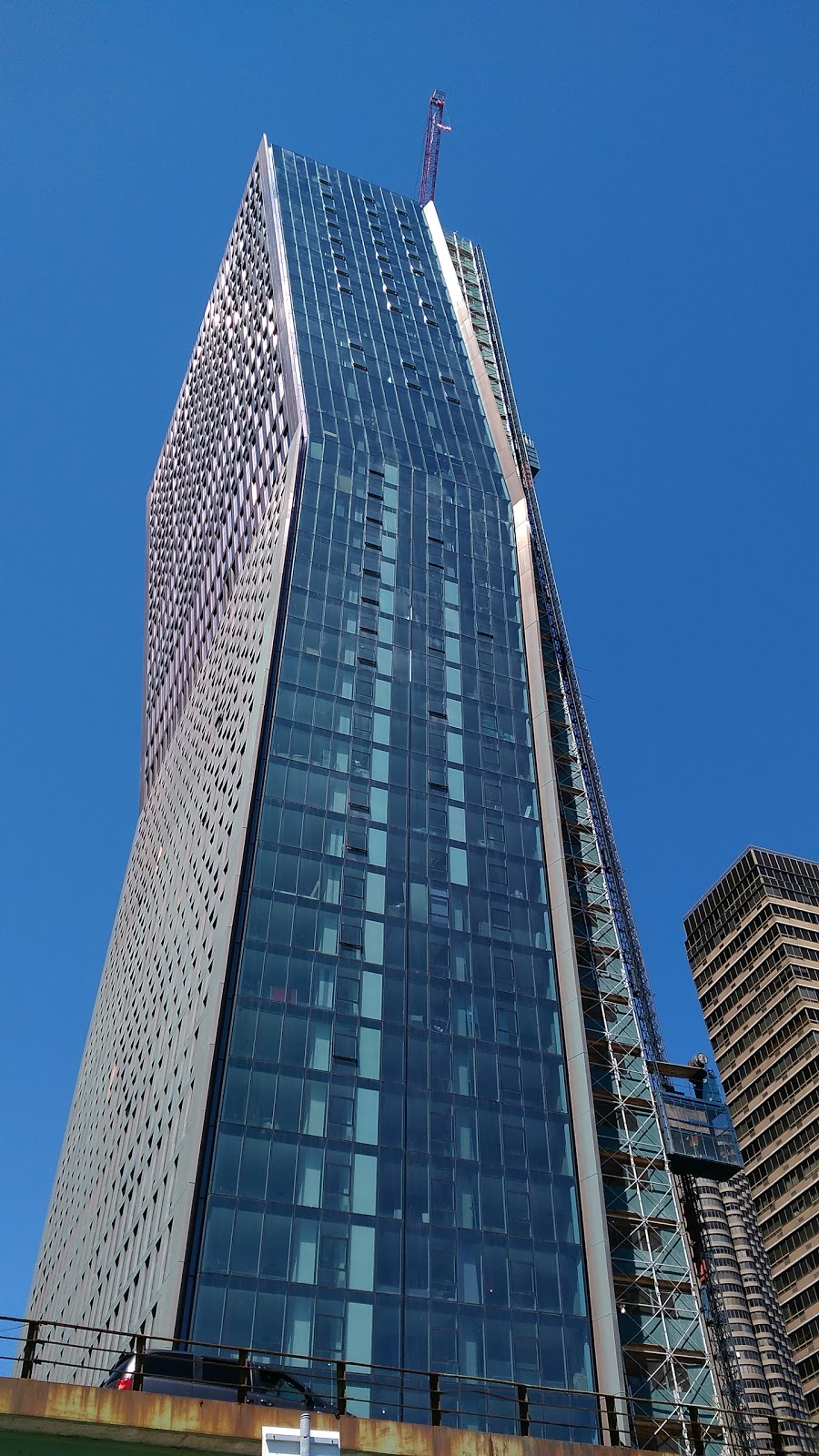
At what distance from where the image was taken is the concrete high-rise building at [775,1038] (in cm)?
11988

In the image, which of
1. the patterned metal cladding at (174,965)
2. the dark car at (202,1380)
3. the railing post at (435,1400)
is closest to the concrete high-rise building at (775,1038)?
the patterned metal cladding at (174,965)

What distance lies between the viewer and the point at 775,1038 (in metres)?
134

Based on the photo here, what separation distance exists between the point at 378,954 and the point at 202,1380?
1452 inches

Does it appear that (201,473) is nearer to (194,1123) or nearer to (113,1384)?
(194,1123)

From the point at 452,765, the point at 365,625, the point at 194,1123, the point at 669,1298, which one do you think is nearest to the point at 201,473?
the point at 365,625

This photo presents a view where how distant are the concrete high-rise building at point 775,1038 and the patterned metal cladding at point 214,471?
74368 mm

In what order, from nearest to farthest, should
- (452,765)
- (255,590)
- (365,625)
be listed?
1. (452,765)
2. (365,625)
3. (255,590)

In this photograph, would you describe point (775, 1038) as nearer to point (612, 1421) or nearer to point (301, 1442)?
point (612, 1421)

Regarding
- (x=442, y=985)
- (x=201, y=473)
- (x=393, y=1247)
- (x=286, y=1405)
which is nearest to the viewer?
(x=286, y=1405)

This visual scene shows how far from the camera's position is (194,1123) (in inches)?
1909

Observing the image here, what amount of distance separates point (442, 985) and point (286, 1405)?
3700 cm

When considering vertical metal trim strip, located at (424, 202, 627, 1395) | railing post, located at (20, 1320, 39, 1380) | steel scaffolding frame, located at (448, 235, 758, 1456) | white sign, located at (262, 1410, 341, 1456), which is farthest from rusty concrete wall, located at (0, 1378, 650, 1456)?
vertical metal trim strip, located at (424, 202, 627, 1395)

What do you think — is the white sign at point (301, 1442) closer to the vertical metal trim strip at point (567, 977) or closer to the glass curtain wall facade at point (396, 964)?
the glass curtain wall facade at point (396, 964)

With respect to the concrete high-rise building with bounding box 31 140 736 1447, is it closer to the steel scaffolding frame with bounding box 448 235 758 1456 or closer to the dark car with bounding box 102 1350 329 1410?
the steel scaffolding frame with bounding box 448 235 758 1456
